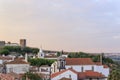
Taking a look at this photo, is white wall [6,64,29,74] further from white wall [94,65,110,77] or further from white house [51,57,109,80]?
white wall [94,65,110,77]

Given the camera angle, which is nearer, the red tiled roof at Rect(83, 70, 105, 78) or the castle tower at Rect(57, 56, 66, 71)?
the red tiled roof at Rect(83, 70, 105, 78)

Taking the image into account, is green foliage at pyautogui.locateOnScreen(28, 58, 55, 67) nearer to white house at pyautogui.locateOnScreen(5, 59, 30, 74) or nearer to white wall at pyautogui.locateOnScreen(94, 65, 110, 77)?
white house at pyautogui.locateOnScreen(5, 59, 30, 74)

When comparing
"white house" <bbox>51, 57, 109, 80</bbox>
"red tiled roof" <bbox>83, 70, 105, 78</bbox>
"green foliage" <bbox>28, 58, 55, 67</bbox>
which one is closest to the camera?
"red tiled roof" <bbox>83, 70, 105, 78</bbox>

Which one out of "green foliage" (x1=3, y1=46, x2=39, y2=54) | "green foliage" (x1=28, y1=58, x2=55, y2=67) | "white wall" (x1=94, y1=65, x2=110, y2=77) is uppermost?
"green foliage" (x1=3, y1=46, x2=39, y2=54)

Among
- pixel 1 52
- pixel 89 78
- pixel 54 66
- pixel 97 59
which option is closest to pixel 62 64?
pixel 54 66

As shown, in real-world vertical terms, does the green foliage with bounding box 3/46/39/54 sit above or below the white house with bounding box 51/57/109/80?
above

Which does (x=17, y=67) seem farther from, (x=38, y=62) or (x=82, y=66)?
(x=38, y=62)

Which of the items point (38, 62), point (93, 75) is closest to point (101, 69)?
point (93, 75)

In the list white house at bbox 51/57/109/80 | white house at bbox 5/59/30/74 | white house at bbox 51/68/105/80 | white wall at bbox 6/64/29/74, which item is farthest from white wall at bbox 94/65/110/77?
white wall at bbox 6/64/29/74

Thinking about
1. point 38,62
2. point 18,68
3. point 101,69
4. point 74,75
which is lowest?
point 74,75

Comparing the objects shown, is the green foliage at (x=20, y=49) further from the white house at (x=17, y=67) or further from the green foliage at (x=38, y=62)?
the white house at (x=17, y=67)

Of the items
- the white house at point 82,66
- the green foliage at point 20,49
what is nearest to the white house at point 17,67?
the white house at point 82,66

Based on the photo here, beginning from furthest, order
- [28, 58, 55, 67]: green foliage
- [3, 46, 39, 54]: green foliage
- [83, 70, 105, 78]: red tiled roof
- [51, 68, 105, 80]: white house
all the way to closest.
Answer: [3, 46, 39, 54]: green foliage → [28, 58, 55, 67]: green foliage → [83, 70, 105, 78]: red tiled roof → [51, 68, 105, 80]: white house

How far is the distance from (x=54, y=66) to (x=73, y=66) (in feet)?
10.7
